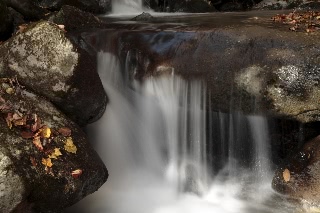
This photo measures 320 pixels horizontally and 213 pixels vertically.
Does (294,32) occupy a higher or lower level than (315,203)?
higher

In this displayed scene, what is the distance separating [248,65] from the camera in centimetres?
541

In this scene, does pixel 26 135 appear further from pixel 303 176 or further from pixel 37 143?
pixel 303 176

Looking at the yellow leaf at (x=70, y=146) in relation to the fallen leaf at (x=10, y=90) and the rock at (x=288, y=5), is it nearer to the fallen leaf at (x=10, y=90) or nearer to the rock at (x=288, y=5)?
the fallen leaf at (x=10, y=90)

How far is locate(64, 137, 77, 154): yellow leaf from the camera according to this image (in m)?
4.59

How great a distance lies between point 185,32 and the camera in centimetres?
646

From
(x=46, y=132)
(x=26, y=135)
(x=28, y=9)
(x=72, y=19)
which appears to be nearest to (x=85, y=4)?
(x=28, y=9)

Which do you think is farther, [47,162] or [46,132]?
[46,132]

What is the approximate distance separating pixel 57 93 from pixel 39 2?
20.5 feet

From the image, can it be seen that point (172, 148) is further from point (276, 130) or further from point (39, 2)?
point (39, 2)

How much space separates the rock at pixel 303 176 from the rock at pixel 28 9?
23.4 ft

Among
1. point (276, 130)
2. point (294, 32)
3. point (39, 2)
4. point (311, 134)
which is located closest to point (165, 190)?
point (276, 130)

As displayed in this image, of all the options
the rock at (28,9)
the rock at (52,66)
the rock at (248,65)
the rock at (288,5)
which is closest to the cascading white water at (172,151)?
the rock at (248,65)

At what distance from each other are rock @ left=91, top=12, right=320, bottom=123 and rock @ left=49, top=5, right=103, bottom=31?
193 centimetres

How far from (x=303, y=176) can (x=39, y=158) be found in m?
3.90
